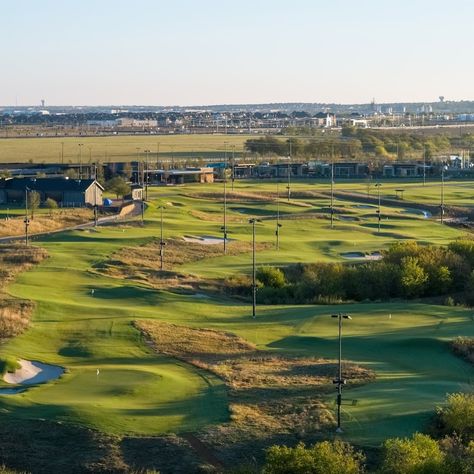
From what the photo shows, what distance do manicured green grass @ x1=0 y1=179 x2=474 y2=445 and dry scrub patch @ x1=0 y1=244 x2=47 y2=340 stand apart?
0.52m

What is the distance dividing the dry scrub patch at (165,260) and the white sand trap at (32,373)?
17.1 m

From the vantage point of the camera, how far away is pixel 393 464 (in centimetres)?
2458

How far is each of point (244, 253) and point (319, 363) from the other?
29.6 meters

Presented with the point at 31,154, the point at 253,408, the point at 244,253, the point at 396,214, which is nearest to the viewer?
the point at 253,408

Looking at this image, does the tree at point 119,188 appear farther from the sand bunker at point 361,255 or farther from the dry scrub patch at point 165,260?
the sand bunker at point 361,255

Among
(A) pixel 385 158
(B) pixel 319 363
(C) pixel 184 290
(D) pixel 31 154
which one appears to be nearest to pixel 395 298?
(C) pixel 184 290

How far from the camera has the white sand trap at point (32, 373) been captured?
34125 mm

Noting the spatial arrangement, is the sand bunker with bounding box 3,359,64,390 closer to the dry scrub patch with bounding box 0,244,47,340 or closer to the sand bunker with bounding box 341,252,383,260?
the dry scrub patch with bounding box 0,244,47,340

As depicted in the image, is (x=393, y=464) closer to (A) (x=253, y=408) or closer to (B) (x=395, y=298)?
(A) (x=253, y=408)

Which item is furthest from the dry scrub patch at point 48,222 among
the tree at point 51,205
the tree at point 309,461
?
the tree at point 309,461

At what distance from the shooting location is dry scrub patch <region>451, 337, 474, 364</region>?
124 ft

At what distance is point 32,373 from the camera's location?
35.2 metres

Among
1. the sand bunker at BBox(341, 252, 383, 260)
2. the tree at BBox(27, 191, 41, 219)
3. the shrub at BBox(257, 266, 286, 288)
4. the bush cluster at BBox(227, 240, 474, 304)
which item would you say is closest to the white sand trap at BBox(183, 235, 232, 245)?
the sand bunker at BBox(341, 252, 383, 260)

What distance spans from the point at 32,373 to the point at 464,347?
46.8 feet
